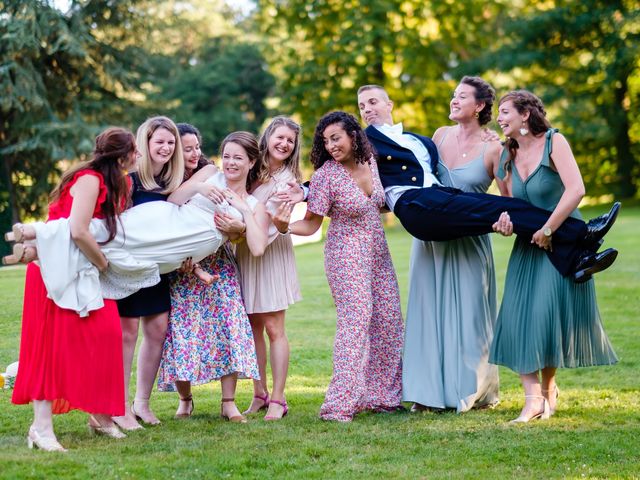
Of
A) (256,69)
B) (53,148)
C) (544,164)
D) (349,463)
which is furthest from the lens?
(256,69)

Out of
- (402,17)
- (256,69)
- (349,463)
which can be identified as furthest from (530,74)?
(349,463)

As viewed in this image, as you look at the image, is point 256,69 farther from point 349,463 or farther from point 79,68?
point 349,463

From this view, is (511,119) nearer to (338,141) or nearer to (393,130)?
(393,130)

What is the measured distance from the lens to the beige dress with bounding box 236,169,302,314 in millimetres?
6004

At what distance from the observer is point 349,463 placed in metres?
4.70

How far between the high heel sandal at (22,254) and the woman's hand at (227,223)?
1.19 m

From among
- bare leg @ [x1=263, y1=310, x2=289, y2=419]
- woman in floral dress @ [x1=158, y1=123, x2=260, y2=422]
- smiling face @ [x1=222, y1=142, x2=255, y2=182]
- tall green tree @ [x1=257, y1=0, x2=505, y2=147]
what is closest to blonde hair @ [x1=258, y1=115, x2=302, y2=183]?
smiling face @ [x1=222, y1=142, x2=255, y2=182]

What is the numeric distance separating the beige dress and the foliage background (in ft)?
59.3

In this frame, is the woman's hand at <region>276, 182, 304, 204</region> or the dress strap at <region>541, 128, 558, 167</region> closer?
the dress strap at <region>541, 128, 558, 167</region>

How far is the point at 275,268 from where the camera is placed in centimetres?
607

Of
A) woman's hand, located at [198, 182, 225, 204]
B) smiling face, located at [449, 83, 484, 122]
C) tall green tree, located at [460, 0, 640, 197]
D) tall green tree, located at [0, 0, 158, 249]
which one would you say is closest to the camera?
woman's hand, located at [198, 182, 225, 204]

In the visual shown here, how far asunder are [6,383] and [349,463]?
11.1 ft

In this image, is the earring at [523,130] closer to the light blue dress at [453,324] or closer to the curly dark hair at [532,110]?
the curly dark hair at [532,110]

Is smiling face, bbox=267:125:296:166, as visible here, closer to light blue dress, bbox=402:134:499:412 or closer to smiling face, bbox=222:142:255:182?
smiling face, bbox=222:142:255:182
